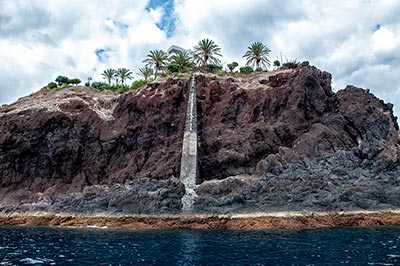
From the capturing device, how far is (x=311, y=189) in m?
37.8

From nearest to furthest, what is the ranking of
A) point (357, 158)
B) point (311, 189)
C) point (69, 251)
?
point (69, 251), point (311, 189), point (357, 158)

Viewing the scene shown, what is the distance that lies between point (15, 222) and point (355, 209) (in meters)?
A: 36.4

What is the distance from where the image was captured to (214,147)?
4856cm

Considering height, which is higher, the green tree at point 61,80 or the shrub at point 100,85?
the green tree at point 61,80

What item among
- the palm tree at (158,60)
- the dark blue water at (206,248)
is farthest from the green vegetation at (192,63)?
the dark blue water at (206,248)

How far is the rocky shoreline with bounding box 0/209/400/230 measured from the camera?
115 ft

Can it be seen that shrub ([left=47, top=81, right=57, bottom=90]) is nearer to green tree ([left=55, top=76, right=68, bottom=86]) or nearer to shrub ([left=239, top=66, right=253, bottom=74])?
green tree ([left=55, top=76, right=68, bottom=86])

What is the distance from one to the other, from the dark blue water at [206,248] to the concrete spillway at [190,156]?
7.32m

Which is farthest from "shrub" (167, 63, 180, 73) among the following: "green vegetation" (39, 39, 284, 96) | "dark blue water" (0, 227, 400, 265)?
"dark blue water" (0, 227, 400, 265)

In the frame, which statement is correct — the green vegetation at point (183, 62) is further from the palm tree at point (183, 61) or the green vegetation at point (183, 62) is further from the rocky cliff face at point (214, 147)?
the rocky cliff face at point (214, 147)

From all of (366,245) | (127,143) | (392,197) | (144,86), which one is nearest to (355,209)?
(392,197)

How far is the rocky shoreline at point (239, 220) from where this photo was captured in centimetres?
3500

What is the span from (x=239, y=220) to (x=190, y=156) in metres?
11.0

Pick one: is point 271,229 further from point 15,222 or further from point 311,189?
point 15,222
